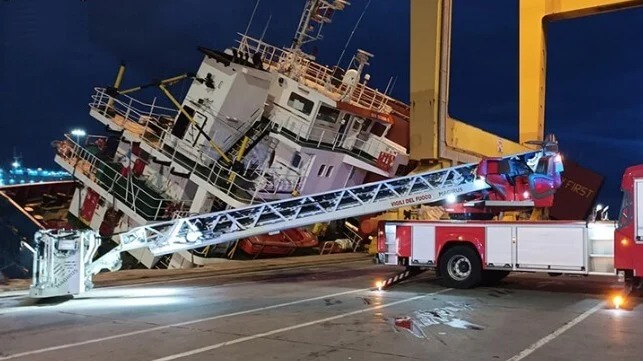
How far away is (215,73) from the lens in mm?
23922

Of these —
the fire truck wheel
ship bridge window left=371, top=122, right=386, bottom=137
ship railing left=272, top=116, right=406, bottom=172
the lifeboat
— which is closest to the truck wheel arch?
the fire truck wheel

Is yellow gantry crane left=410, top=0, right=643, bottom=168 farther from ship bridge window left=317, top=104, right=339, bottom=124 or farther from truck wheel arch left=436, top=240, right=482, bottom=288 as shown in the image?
truck wheel arch left=436, top=240, right=482, bottom=288

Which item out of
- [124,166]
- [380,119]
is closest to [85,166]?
[124,166]

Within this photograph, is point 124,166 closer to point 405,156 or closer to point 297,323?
point 405,156

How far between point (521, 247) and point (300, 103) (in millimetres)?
14051

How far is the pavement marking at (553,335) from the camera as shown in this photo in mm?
7274

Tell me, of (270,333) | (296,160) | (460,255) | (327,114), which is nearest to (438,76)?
(327,114)

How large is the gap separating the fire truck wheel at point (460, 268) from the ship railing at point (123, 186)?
12.2m

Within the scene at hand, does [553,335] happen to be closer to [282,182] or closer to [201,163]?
[201,163]

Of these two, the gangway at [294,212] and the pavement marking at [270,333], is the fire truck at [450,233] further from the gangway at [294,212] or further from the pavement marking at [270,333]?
the pavement marking at [270,333]

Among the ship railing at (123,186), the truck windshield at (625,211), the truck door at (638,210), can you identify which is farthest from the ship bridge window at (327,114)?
the truck door at (638,210)

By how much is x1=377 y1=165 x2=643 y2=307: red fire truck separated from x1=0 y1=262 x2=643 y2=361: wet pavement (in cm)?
55

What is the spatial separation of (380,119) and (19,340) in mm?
20038

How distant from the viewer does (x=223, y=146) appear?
953 inches
